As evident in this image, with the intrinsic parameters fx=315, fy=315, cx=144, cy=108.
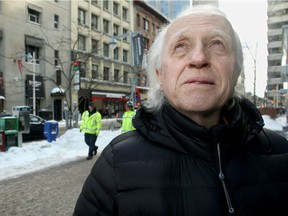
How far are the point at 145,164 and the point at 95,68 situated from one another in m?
35.2

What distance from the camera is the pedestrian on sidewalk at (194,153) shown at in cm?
137

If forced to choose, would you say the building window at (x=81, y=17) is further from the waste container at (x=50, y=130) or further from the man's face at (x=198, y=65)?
the man's face at (x=198, y=65)

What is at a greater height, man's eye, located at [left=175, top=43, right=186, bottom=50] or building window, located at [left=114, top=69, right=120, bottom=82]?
building window, located at [left=114, top=69, right=120, bottom=82]

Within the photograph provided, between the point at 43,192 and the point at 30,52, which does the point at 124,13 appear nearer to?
the point at 30,52

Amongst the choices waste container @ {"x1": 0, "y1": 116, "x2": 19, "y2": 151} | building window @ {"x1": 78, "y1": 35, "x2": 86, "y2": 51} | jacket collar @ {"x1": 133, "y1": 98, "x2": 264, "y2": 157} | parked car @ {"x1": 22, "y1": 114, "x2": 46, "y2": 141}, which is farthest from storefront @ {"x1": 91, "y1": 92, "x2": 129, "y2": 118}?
jacket collar @ {"x1": 133, "y1": 98, "x2": 264, "y2": 157}

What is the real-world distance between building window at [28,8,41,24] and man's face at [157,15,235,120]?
2958 cm

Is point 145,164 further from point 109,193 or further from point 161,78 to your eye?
point 161,78

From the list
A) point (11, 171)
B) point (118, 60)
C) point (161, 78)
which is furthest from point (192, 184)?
point (118, 60)

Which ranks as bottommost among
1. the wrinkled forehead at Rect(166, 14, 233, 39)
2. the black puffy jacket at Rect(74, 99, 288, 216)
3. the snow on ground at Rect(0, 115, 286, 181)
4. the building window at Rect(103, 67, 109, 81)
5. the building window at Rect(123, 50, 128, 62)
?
the snow on ground at Rect(0, 115, 286, 181)

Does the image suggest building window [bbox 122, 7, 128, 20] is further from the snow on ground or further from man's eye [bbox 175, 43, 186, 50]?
man's eye [bbox 175, 43, 186, 50]

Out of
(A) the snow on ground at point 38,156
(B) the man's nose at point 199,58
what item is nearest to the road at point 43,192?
(A) the snow on ground at point 38,156

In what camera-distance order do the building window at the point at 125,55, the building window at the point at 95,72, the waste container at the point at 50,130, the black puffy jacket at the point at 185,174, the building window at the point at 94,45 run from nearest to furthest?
the black puffy jacket at the point at 185,174 < the waste container at the point at 50,130 < the building window at the point at 94,45 < the building window at the point at 95,72 < the building window at the point at 125,55

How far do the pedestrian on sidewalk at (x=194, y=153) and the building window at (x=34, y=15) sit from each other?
1166 inches

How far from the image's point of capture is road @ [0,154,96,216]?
4969mm
